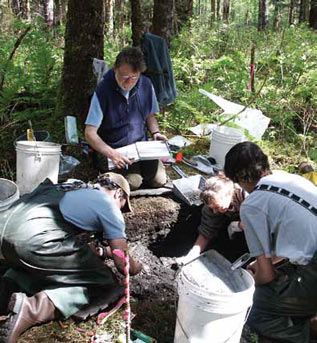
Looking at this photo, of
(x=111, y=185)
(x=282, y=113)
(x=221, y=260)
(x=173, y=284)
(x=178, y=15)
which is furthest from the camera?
(x=178, y=15)

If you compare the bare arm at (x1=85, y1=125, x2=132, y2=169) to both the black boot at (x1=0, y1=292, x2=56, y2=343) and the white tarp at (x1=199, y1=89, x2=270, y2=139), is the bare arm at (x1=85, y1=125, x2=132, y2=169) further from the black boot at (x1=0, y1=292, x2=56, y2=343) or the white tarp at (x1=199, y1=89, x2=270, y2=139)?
the white tarp at (x1=199, y1=89, x2=270, y2=139)

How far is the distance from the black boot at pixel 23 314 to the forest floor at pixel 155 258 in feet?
0.37

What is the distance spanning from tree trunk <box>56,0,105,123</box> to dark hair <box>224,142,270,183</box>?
2599 mm

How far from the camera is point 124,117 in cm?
374

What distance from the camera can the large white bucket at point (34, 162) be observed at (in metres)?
3.50

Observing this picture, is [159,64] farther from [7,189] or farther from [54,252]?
[54,252]

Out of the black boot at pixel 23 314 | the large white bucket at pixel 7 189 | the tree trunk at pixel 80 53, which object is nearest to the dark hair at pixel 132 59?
the tree trunk at pixel 80 53

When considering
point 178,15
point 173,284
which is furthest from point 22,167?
point 178,15

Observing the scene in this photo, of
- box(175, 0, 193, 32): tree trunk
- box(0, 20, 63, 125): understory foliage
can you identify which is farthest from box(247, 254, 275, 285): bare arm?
box(175, 0, 193, 32): tree trunk

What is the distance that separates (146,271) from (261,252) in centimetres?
144

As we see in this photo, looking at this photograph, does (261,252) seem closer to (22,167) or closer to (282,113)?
(22,167)

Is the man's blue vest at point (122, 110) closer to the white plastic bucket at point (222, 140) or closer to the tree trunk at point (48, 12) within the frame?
the white plastic bucket at point (222, 140)

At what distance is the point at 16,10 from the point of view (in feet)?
56.2

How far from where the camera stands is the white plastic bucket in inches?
171
